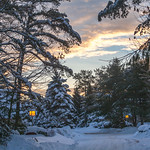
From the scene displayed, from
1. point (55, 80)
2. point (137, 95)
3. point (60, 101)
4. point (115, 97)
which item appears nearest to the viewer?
point (55, 80)

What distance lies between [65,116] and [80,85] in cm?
3048

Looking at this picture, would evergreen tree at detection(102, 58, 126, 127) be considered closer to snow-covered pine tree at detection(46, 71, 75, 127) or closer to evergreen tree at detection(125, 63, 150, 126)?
evergreen tree at detection(125, 63, 150, 126)

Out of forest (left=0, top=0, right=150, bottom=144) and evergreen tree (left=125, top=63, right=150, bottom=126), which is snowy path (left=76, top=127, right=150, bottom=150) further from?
evergreen tree (left=125, top=63, right=150, bottom=126)

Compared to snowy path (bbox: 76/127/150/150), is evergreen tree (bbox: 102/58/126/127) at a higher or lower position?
higher

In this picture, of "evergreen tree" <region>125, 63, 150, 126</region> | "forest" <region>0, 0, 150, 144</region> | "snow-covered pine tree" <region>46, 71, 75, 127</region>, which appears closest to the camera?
"forest" <region>0, 0, 150, 144</region>

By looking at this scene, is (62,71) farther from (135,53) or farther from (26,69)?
(135,53)

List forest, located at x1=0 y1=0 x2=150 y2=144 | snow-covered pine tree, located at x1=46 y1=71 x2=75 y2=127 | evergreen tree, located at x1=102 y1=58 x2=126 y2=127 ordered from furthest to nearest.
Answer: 1. snow-covered pine tree, located at x1=46 y1=71 x2=75 y2=127
2. evergreen tree, located at x1=102 y1=58 x2=126 y2=127
3. forest, located at x1=0 y1=0 x2=150 y2=144

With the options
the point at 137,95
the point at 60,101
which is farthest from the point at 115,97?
the point at 60,101

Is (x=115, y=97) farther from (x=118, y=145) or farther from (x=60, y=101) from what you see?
(x=118, y=145)

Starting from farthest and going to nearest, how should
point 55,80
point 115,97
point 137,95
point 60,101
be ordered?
point 60,101 < point 115,97 < point 137,95 < point 55,80

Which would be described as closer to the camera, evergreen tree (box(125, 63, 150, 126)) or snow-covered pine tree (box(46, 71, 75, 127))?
evergreen tree (box(125, 63, 150, 126))

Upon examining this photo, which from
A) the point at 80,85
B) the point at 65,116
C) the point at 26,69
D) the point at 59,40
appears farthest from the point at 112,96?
the point at 80,85

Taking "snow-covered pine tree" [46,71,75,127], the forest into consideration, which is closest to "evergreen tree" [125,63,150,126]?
the forest

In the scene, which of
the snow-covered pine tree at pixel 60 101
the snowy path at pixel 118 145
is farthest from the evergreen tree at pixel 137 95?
the snowy path at pixel 118 145
